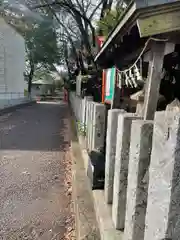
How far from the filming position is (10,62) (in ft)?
72.1

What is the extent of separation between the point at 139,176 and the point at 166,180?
53 centimetres

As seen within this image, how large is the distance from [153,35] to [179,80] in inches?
87.4

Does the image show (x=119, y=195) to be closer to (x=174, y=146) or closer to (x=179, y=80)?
(x=174, y=146)

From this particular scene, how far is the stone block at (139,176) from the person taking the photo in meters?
2.00

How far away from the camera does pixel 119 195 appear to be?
8.70 feet

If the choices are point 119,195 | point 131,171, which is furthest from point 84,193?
point 131,171

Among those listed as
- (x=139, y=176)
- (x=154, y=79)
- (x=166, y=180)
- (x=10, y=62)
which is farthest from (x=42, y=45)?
(x=166, y=180)

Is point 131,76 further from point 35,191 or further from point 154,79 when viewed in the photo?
point 35,191

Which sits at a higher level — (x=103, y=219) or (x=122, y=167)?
(x=122, y=167)

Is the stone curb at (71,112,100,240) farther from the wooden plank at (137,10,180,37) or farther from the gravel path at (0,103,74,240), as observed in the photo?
the wooden plank at (137,10,180,37)

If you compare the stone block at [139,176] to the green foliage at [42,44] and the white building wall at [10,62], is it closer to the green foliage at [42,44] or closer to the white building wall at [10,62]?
the white building wall at [10,62]

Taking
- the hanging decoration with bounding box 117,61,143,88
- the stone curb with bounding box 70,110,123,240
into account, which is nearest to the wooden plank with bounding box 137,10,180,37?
the hanging decoration with bounding box 117,61,143,88

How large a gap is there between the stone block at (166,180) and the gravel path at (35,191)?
6.63 ft

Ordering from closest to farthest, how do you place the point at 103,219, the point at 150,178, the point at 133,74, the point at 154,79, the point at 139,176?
the point at 150,178 → the point at 139,176 → the point at 154,79 → the point at 103,219 → the point at 133,74
